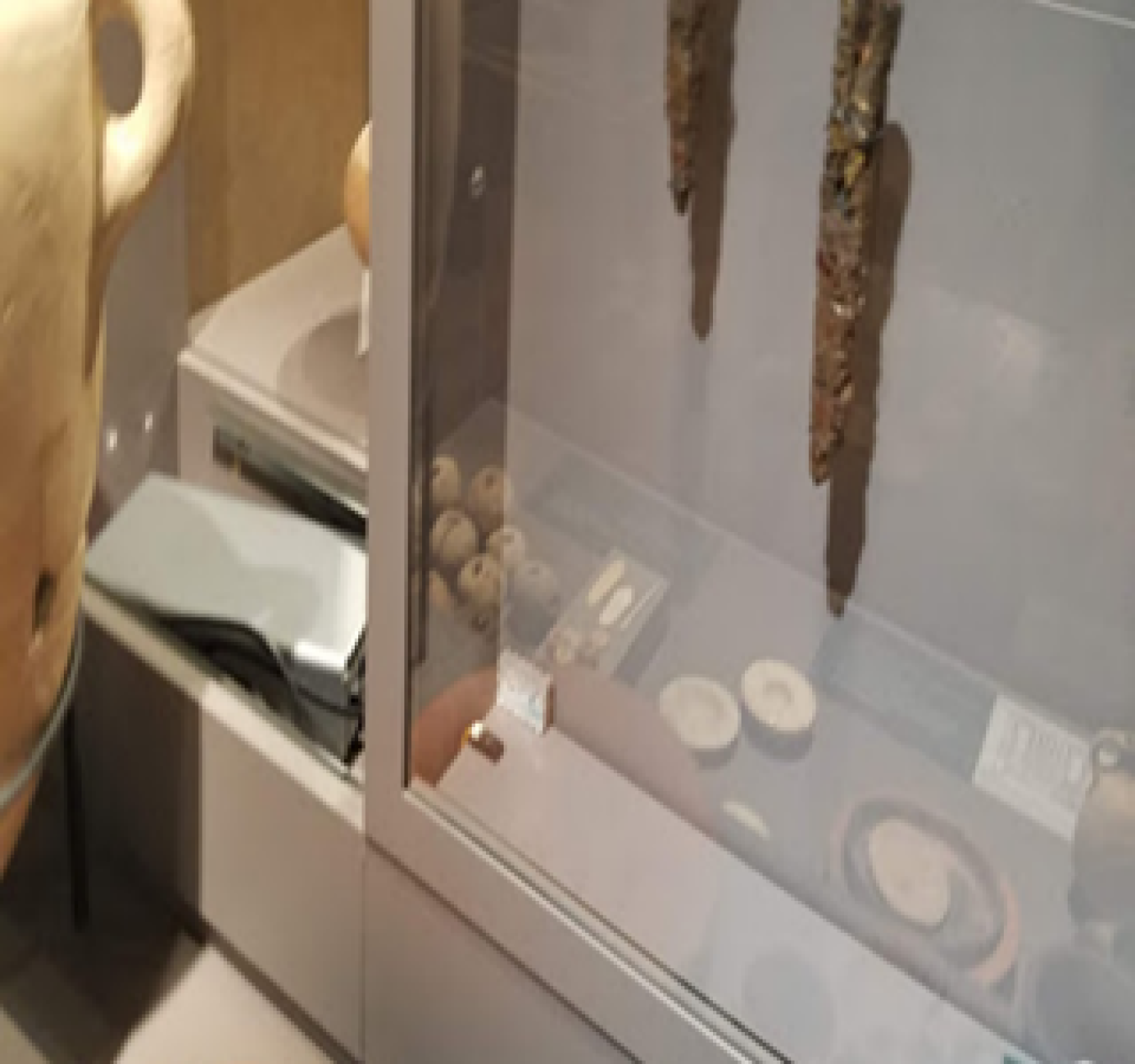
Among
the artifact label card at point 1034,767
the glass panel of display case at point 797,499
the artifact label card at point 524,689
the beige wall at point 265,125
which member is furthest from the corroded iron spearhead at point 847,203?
the beige wall at point 265,125

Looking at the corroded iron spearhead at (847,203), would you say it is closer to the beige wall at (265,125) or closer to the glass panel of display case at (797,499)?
the glass panel of display case at (797,499)

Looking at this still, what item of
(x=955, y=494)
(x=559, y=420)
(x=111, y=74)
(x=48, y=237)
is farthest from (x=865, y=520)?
(x=111, y=74)

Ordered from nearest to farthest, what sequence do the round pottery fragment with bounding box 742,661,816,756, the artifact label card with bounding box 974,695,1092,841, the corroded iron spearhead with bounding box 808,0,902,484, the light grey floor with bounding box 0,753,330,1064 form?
1. the corroded iron spearhead with bounding box 808,0,902,484
2. the artifact label card with bounding box 974,695,1092,841
3. the round pottery fragment with bounding box 742,661,816,756
4. the light grey floor with bounding box 0,753,330,1064

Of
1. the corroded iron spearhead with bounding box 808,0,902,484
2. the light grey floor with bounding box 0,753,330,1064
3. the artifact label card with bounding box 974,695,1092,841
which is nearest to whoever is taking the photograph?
the corroded iron spearhead with bounding box 808,0,902,484

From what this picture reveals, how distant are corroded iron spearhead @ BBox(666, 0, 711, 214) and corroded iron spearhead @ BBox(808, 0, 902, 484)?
0.07 meters

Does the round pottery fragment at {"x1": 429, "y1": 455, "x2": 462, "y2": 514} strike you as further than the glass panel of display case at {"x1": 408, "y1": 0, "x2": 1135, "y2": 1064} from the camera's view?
Yes

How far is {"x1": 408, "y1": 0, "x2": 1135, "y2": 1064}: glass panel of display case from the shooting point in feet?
2.77

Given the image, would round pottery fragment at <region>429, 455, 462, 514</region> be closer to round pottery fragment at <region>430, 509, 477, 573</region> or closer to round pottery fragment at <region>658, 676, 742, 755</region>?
round pottery fragment at <region>430, 509, 477, 573</region>

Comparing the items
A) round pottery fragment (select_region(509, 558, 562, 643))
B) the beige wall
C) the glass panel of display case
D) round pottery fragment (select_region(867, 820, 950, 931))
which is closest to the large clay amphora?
the glass panel of display case

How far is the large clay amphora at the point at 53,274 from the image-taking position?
819mm

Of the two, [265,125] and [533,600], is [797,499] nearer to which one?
[533,600]

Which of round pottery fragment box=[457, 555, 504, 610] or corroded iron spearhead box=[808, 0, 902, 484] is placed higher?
corroded iron spearhead box=[808, 0, 902, 484]

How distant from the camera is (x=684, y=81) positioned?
Answer: 2.89 ft

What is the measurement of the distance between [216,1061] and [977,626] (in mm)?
632
